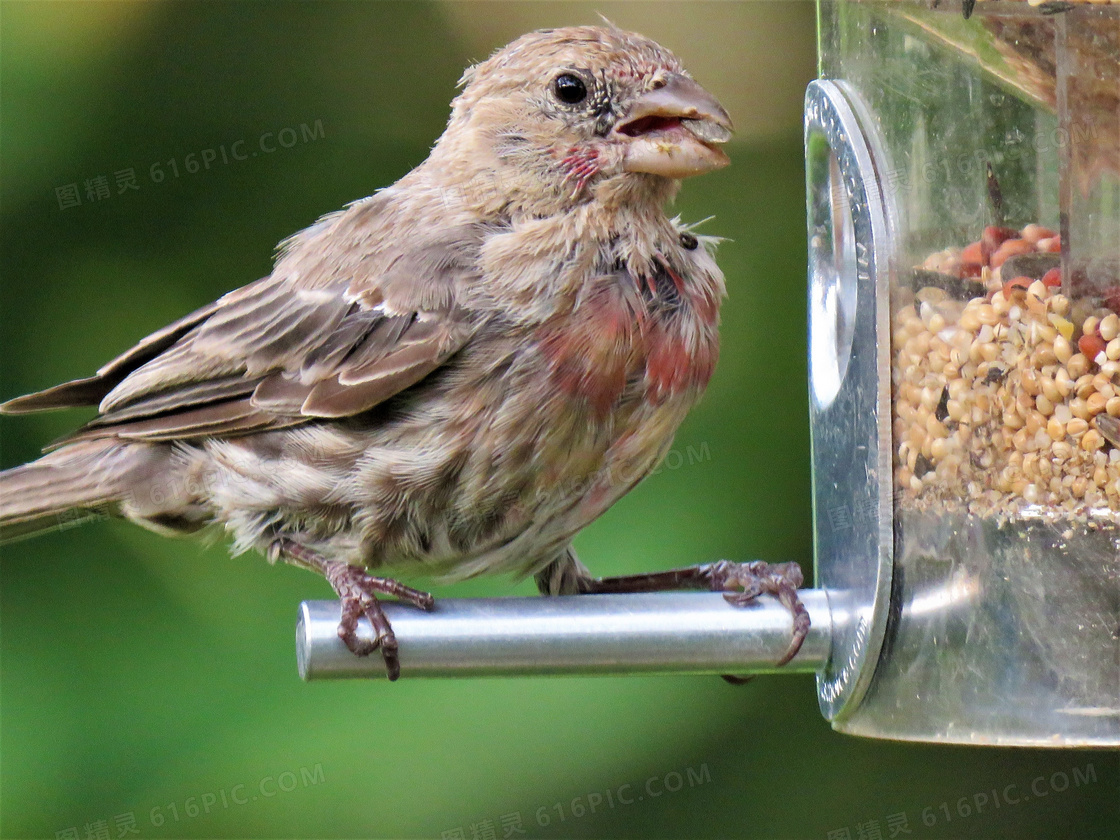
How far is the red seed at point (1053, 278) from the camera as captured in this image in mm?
2088

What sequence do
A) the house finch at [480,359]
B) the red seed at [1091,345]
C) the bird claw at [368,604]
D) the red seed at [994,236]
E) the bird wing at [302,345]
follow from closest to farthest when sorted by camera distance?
the red seed at [1091,345], the red seed at [994,236], the bird claw at [368,604], the house finch at [480,359], the bird wing at [302,345]

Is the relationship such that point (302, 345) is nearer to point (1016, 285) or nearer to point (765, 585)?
point (765, 585)

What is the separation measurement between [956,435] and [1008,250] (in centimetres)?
30

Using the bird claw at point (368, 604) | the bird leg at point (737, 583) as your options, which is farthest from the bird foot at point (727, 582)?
the bird claw at point (368, 604)

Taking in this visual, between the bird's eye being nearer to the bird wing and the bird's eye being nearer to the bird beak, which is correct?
the bird beak

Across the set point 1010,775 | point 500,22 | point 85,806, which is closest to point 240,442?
point 85,806

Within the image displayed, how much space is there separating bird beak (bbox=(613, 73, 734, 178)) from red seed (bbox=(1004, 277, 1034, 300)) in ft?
2.55

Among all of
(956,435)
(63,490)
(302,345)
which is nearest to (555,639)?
(956,435)

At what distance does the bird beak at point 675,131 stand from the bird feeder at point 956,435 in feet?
1.02

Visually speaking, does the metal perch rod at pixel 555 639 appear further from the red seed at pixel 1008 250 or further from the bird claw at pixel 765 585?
the red seed at pixel 1008 250

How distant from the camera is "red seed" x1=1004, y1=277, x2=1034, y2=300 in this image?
2.14 meters

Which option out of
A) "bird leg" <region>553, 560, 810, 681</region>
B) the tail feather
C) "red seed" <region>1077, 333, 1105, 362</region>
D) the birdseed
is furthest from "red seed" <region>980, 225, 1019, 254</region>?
the tail feather

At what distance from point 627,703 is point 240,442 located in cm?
110

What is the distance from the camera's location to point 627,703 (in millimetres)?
3369
